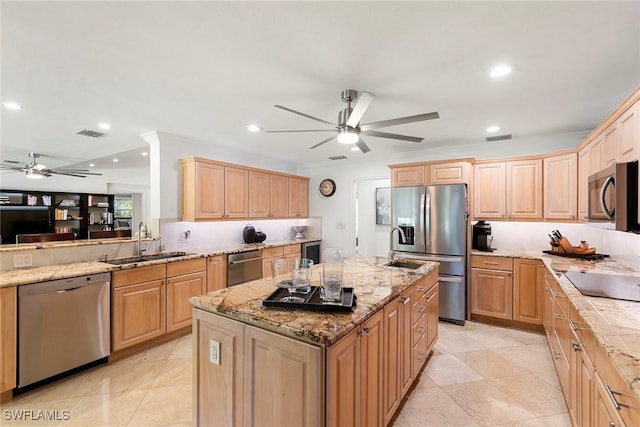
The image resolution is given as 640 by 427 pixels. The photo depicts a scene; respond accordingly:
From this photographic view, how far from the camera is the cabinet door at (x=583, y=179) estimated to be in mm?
2940

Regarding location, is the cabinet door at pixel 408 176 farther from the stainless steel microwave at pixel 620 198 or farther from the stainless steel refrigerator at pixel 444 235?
the stainless steel microwave at pixel 620 198

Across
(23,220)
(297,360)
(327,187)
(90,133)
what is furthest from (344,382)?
(23,220)

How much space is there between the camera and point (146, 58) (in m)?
1.97

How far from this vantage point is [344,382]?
133 cm

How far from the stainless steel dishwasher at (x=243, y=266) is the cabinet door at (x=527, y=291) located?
138 inches

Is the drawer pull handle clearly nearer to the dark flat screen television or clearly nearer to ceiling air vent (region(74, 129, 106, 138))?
ceiling air vent (region(74, 129, 106, 138))

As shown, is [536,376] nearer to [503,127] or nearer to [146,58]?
[503,127]

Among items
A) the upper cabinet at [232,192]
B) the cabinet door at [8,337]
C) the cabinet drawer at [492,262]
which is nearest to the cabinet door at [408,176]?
the cabinet drawer at [492,262]

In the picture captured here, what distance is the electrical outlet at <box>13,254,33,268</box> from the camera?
8.69 ft

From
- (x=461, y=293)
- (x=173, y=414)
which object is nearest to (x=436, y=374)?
(x=461, y=293)

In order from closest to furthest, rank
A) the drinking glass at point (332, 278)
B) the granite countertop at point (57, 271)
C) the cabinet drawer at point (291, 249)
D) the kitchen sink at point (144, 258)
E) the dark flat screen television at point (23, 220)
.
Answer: the drinking glass at point (332, 278)
the granite countertop at point (57, 271)
the kitchen sink at point (144, 258)
the cabinet drawer at point (291, 249)
the dark flat screen television at point (23, 220)

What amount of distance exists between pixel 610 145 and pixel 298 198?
448 centimetres

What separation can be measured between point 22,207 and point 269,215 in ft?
19.5

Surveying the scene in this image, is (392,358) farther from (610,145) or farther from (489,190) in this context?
(489,190)
